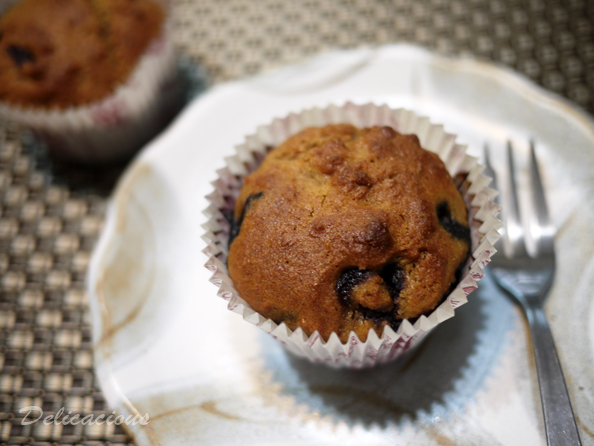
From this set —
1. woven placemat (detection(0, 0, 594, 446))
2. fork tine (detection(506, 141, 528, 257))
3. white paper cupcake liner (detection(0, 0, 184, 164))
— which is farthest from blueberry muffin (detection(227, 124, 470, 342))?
white paper cupcake liner (detection(0, 0, 184, 164))

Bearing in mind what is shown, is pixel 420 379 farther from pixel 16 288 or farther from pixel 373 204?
pixel 16 288

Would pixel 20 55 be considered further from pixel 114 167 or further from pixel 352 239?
pixel 352 239

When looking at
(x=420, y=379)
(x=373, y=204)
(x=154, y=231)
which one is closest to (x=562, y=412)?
(x=420, y=379)

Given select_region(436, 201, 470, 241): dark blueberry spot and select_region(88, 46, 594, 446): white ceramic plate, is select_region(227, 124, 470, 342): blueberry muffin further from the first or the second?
select_region(88, 46, 594, 446): white ceramic plate

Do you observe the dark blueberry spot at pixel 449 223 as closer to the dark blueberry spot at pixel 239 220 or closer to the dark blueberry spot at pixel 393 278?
the dark blueberry spot at pixel 393 278

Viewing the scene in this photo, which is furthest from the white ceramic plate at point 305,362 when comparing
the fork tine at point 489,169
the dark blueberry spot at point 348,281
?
the dark blueberry spot at point 348,281
